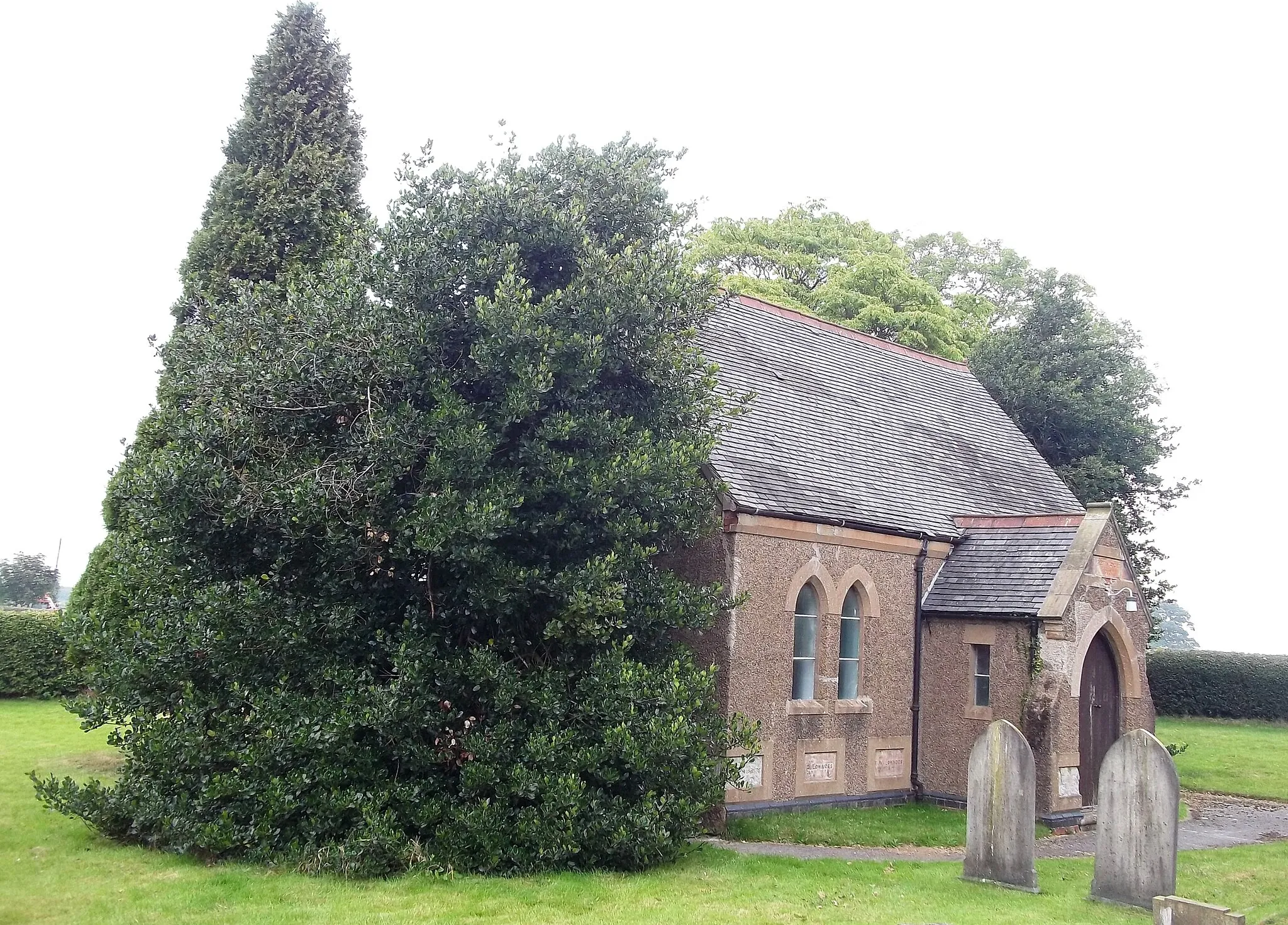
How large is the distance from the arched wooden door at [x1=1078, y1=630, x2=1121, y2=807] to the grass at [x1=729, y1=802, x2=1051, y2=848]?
2.19m

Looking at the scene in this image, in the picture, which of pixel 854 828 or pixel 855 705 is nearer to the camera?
pixel 854 828

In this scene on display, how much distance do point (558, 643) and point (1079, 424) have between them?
78.8 ft

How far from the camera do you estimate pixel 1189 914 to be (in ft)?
30.0

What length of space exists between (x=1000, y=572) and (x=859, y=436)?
4.13 m

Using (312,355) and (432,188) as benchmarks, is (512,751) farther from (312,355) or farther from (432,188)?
(432,188)

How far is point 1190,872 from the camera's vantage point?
539 inches

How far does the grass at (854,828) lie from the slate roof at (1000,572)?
3.61 metres

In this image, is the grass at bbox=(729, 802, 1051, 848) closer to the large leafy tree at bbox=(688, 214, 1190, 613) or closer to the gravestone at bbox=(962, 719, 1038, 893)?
the gravestone at bbox=(962, 719, 1038, 893)

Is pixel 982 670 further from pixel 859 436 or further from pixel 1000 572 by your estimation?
pixel 859 436

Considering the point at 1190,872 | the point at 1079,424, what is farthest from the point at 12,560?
the point at 1190,872

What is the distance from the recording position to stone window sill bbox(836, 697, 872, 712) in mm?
17922

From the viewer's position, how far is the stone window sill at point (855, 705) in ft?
58.8

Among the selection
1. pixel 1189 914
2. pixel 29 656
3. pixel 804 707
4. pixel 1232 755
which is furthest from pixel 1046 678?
pixel 29 656

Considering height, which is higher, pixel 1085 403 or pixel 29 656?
pixel 1085 403
